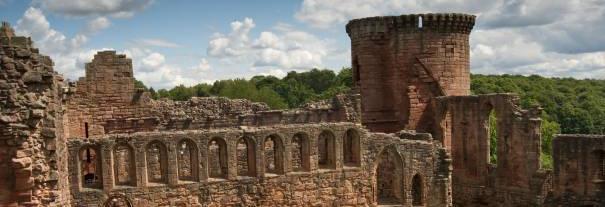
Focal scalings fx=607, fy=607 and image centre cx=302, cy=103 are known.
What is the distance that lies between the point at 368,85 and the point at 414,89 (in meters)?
2.02

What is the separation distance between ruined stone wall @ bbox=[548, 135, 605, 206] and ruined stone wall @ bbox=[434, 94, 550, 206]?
0.86 m

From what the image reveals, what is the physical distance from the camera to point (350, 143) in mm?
20375

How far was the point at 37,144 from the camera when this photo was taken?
9.79 metres

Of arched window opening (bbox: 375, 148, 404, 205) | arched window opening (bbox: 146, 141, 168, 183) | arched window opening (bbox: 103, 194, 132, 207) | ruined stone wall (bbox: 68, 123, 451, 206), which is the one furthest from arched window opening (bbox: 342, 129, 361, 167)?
arched window opening (bbox: 103, 194, 132, 207)

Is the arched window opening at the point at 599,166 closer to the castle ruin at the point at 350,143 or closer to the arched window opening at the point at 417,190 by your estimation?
the castle ruin at the point at 350,143

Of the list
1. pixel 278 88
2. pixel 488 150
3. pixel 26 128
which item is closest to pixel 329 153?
pixel 488 150

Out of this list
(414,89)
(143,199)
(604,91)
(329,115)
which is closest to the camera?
(143,199)

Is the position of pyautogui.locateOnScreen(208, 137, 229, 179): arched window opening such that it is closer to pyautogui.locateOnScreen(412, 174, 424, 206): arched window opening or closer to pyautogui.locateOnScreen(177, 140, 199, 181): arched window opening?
pyautogui.locateOnScreen(177, 140, 199, 181): arched window opening

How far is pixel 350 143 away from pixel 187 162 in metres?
5.46

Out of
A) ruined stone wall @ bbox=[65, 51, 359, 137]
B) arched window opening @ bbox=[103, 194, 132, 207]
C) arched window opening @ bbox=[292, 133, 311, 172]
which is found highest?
ruined stone wall @ bbox=[65, 51, 359, 137]

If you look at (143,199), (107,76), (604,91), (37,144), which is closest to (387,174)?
(143,199)

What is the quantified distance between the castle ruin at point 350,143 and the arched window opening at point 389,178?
5 cm

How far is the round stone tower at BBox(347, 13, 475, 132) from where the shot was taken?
24.7 meters

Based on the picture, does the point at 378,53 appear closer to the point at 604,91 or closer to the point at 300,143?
the point at 300,143
